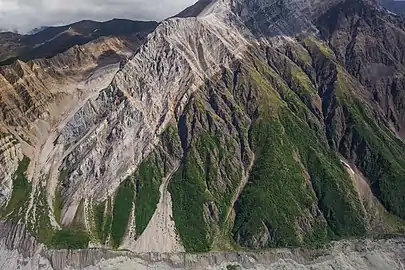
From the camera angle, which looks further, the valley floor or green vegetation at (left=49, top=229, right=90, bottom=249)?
green vegetation at (left=49, top=229, right=90, bottom=249)

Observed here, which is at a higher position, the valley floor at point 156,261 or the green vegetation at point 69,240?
the green vegetation at point 69,240

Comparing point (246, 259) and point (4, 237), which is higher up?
point (4, 237)

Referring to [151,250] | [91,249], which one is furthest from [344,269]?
[91,249]

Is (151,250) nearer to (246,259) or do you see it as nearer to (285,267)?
(246,259)

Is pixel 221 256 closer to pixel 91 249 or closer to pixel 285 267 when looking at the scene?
pixel 285 267

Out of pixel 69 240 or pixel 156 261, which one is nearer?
pixel 156 261

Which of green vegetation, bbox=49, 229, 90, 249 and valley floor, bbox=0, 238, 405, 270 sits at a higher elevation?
green vegetation, bbox=49, 229, 90, 249

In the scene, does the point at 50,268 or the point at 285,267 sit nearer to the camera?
the point at 50,268

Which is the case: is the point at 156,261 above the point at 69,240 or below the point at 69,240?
below

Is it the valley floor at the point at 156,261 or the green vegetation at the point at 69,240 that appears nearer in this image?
the valley floor at the point at 156,261

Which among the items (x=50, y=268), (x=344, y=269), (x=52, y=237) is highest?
(x=52, y=237)
